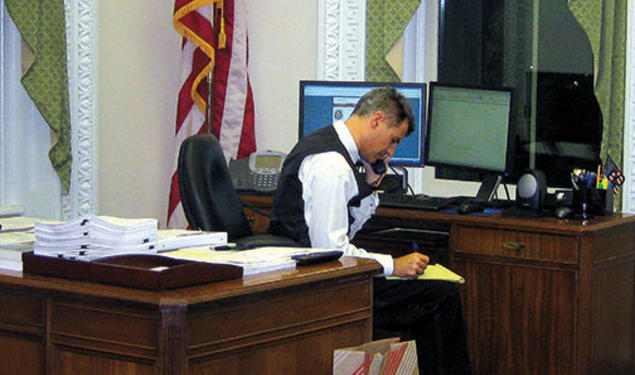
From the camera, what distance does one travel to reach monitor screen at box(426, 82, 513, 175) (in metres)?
3.72

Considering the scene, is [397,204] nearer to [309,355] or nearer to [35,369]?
[309,355]

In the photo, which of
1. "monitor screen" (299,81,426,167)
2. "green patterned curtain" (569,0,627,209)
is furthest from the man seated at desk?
"green patterned curtain" (569,0,627,209)

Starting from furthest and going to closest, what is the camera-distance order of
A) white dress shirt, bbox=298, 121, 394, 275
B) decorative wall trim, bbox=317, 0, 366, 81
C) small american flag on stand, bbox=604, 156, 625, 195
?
decorative wall trim, bbox=317, 0, 366, 81, small american flag on stand, bbox=604, 156, 625, 195, white dress shirt, bbox=298, 121, 394, 275

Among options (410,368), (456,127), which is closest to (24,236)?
(410,368)

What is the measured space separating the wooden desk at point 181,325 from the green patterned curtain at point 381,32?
228 cm

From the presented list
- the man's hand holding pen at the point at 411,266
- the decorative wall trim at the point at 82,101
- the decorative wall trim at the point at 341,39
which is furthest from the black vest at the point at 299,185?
the decorative wall trim at the point at 82,101

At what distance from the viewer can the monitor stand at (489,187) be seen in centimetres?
372

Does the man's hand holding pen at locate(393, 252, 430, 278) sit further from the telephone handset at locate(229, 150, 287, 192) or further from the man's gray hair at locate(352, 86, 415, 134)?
the telephone handset at locate(229, 150, 287, 192)

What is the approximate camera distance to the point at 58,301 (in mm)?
1979

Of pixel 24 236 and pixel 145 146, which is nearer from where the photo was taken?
pixel 24 236

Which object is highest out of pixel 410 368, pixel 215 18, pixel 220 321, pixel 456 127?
pixel 215 18

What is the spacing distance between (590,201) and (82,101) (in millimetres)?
2384

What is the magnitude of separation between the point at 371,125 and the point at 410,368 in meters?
1.10

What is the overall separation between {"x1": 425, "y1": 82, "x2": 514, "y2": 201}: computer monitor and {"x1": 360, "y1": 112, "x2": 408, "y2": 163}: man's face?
712 mm
